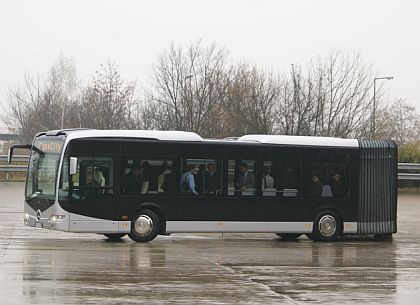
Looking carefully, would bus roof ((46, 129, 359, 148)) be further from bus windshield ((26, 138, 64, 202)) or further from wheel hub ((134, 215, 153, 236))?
wheel hub ((134, 215, 153, 236))

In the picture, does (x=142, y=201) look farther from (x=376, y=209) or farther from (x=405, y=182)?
(x=405, y=182)

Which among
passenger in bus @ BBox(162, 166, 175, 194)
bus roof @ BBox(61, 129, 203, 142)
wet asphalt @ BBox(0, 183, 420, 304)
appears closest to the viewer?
wet asphalt @ BBox(0, 183, 420, 304)

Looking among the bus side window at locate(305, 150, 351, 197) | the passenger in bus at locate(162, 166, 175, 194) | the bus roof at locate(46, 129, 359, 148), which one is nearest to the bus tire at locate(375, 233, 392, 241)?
the bus side window at locate(305, 150, 351, 197)

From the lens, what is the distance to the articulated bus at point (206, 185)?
74.3ft

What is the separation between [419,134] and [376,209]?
91940mm

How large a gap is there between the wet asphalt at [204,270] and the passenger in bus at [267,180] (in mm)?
1437

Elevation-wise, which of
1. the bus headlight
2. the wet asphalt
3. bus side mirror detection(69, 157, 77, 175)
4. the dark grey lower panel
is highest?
bus side mirror detection(69, 157, 77, 175)

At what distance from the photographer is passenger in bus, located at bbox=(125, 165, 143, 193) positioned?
23047mm

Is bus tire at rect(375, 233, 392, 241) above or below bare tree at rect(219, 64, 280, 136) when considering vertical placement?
below

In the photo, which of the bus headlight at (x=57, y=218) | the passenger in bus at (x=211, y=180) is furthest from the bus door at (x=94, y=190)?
the passenger in bus at (x=211, y=180)

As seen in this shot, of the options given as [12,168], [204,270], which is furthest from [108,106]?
[204,270]

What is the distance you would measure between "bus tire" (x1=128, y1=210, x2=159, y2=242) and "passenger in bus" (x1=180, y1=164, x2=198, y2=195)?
1.07m

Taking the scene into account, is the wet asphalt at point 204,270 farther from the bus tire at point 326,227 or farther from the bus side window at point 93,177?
the bus side window at point 93,177

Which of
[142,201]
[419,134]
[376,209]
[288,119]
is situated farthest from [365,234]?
[419,134]
